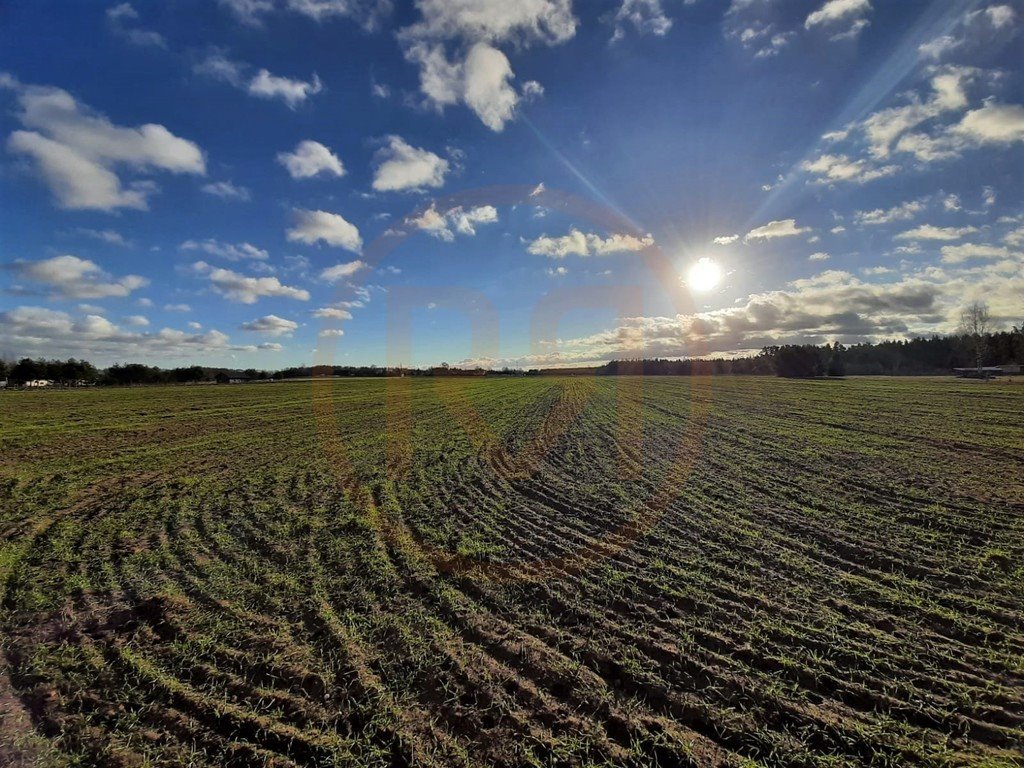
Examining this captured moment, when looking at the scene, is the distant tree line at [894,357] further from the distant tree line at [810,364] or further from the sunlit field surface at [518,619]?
the sunlit field surface at [518,619]

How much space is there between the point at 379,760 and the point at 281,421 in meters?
23.6

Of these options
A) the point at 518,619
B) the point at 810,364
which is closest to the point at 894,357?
the point at 810,364

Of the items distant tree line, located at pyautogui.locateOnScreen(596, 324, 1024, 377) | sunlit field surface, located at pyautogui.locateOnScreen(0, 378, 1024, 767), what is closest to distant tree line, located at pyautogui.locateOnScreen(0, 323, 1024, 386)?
distant tree line, located at pyautogui.locateOnScreen(596, 324, 1024, 377)

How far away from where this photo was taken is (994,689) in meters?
3.63

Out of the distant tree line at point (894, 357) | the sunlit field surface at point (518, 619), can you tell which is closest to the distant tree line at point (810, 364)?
the distant tree line at point (894, 357)

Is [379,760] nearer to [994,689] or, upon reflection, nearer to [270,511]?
[994,689]

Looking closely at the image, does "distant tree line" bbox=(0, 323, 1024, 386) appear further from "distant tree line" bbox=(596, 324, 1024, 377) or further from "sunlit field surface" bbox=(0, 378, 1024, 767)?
"sunlit field surface" bbox=(0, 378, 1024, 767)

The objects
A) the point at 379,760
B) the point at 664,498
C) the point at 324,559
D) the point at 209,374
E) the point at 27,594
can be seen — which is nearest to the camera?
the point at 379,760

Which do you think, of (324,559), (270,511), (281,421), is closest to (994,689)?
(324,559)

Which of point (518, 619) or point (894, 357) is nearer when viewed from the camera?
point (518, 619)

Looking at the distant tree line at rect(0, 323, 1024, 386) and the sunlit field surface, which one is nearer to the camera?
the sunlit field surface

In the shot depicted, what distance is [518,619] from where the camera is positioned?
4.70 metres

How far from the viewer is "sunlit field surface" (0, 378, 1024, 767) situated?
326 centimetres

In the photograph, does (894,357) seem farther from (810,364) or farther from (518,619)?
(518,619)
